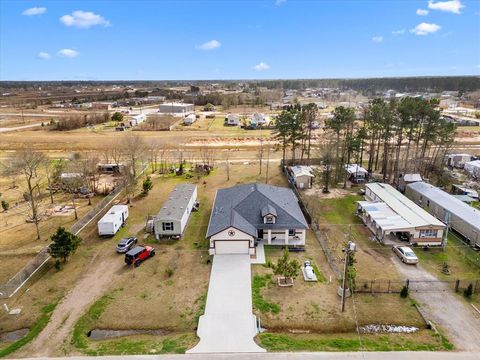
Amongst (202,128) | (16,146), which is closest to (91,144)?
(16,146)

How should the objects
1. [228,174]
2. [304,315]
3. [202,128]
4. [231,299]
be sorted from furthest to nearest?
[202,128] → [228,174] → [231,299] → [304,315]

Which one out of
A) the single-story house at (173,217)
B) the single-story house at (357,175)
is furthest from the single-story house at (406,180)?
the single-story house at (173,217)

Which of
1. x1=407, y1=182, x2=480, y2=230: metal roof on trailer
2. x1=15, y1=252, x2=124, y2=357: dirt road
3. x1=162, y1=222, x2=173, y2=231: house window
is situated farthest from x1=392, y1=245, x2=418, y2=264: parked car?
x1=15, y1=252, x2=124, y2=357: dirt road

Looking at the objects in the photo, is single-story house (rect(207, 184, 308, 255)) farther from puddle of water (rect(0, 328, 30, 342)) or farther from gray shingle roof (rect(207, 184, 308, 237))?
puddle of water (rect(0, 328, 30, 342))

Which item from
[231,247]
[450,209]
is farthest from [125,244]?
[450,209]

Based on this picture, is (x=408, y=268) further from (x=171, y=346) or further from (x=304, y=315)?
(x=171, y=346)

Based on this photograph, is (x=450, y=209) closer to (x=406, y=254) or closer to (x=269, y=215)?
(x=406, y=254)

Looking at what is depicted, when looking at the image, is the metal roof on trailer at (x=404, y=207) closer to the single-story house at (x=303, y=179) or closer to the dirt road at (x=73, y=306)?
the single-story house at (x=303, y=179)
